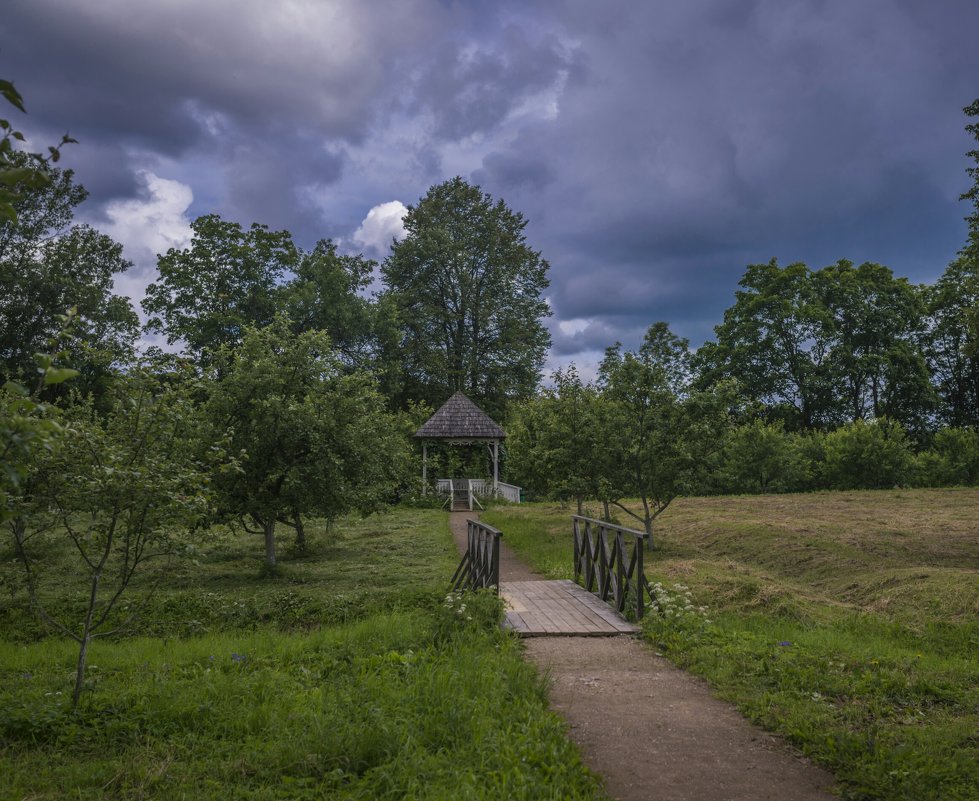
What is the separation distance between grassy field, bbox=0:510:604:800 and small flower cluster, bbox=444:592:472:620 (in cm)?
3

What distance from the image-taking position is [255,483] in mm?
12578

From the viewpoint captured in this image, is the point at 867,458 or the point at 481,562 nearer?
the point at 481,562

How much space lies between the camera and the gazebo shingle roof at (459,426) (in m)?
29.9

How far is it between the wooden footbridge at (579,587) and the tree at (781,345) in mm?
28456

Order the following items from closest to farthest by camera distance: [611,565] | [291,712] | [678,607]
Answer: [291,712] → [678,607] → [611,565]

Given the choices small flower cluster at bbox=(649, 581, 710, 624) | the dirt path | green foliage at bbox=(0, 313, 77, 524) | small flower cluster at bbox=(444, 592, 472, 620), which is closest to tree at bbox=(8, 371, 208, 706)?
green foliage at bbox=(0, 313, 77, 524)

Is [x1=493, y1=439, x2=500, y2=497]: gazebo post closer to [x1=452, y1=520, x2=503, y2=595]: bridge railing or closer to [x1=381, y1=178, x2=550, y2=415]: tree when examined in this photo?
[x1=381, y1=178, x2=550, y2=415]: tree

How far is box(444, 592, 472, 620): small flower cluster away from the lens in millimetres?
7602

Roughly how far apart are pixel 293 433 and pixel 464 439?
17.9 metres

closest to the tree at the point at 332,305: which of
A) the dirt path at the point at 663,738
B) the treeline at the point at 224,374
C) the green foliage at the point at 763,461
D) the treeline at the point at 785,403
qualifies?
the treeline at the point at 224,374

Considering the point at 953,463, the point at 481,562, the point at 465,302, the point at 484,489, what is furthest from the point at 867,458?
the point at 481,562

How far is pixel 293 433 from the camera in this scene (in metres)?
12.5

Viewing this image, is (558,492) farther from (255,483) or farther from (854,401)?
(854,401)

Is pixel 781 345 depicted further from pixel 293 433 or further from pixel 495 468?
pixel 293 433
